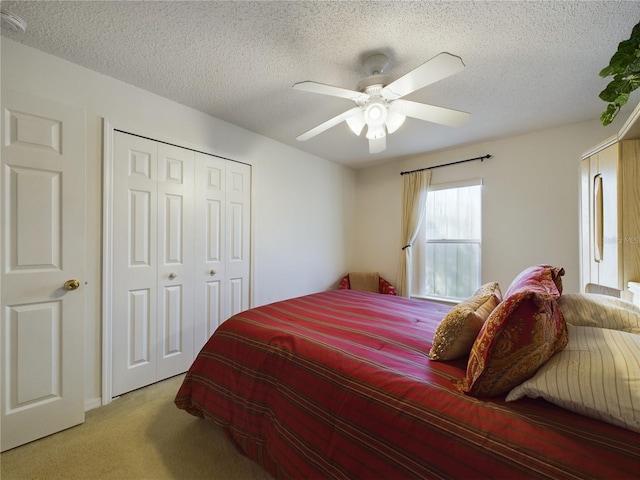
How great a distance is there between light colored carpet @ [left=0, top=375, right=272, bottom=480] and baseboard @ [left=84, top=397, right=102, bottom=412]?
0.05 m

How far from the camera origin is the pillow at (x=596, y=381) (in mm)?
722

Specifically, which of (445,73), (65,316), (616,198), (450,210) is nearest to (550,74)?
(616,198)

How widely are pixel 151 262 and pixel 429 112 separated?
2.45m

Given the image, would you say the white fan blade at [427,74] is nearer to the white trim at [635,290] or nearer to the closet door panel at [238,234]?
the white trim at [635,290]

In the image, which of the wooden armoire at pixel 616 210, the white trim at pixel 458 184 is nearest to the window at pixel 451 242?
the white trim at pixel 458 184

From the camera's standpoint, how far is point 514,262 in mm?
2990

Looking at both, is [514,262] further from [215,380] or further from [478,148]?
[215,380]

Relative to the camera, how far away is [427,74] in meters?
1.33

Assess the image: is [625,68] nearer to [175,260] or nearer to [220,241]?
[220,241]

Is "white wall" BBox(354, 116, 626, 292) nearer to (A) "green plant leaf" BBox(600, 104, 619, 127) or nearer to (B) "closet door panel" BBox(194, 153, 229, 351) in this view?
(A) "green plant leaf" BBox(600, 104, 619, 127)

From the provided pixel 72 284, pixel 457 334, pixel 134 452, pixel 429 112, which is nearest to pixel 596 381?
pixel 457 334

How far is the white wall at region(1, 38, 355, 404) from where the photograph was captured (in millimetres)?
1825

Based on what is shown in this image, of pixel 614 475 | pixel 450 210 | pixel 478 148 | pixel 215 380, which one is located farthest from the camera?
pixel 450 210

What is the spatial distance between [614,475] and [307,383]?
99cm
